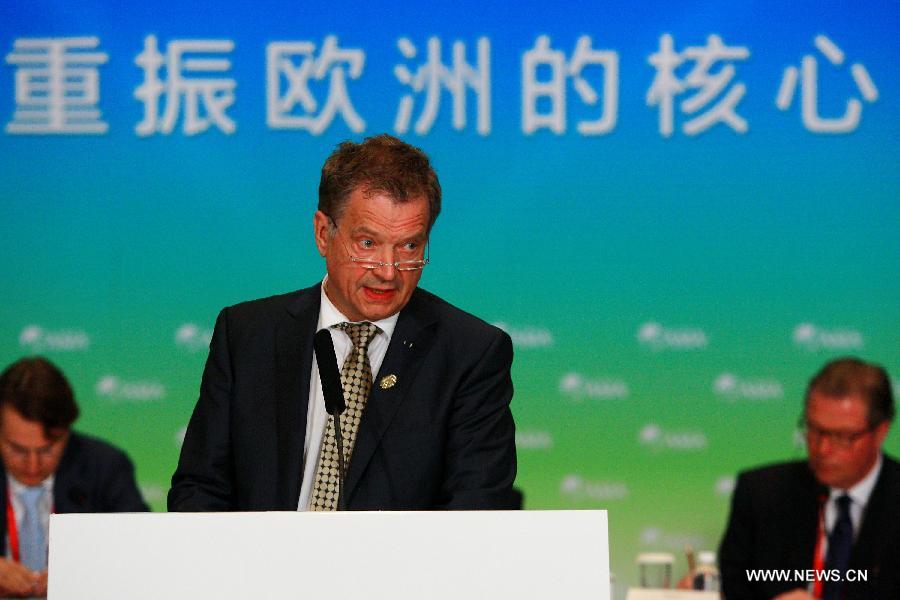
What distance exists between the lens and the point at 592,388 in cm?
423

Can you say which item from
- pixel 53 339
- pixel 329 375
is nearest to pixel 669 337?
pixel 53 339

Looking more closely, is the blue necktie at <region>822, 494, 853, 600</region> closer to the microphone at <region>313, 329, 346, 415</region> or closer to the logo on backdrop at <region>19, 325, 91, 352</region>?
the microphone at <region>313, 329, 346, 415</region>

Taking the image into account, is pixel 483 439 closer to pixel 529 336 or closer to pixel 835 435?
pixel 529 336

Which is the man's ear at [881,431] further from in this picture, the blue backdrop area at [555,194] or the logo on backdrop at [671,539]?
the logo on backdrop at [671,539]

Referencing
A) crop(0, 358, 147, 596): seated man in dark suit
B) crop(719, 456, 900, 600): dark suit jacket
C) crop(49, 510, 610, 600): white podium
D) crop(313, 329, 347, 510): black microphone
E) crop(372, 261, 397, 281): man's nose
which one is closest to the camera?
crop(49, 510, 610, 600): white podium

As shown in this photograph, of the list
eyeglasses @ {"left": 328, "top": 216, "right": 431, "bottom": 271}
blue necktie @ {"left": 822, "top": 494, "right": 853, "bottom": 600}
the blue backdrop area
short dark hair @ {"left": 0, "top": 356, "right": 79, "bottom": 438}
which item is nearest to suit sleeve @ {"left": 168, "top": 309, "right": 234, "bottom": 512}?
eyeglasses @ {"left": 328, "top": 216, "right": 431, "bottom": 271}

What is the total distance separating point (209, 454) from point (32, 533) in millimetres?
1888

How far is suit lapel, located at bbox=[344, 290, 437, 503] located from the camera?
2516mm

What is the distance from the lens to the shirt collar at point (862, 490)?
3.96 metres

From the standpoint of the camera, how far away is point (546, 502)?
421 centimetres

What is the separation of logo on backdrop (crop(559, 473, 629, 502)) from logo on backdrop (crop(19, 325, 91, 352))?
1.78 meters

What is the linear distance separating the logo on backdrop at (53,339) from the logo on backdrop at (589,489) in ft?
5.85

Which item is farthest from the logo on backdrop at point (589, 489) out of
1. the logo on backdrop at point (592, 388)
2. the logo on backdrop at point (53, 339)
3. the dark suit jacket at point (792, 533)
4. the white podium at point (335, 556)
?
the white podium at point (335, 556)

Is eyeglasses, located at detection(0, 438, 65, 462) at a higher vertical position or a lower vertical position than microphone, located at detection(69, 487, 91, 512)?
higher
